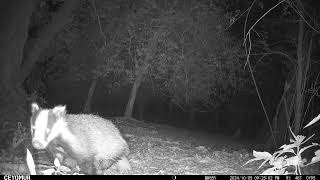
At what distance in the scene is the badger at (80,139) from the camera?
3855 millimetres

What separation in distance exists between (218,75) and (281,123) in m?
3.76

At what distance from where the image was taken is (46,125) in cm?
384

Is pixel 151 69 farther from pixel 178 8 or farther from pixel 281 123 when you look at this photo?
pixel 281 123

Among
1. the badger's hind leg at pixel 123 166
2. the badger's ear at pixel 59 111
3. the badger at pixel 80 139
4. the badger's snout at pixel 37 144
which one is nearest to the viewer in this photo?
the badger's snout at pixel 37 144

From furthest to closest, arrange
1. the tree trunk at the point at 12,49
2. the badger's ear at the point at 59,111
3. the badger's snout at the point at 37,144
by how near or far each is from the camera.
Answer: the tree trunk at the point at 12,49, the badger's ear at the point at 59,111, the badger's snout at the point at 37,144

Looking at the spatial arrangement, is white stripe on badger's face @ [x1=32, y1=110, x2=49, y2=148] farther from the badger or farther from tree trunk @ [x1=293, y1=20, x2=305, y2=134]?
tree trunk @ [x1=293, y1=20, x2=305, y2=134]

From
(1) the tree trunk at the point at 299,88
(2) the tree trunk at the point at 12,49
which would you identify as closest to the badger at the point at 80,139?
(2) the tree trunk at the point at 12,49

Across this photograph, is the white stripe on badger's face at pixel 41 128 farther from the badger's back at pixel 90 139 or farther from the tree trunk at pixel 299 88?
the tree trunk at pixel 299 88

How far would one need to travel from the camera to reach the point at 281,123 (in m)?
11.5

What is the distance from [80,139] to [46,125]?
0.41 meters

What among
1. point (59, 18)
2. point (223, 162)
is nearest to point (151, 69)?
point (59, 18)

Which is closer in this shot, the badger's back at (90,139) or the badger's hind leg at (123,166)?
the badger's back at (90,139)

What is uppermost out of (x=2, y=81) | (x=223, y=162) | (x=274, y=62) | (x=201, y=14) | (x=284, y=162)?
(x=201, y=14)

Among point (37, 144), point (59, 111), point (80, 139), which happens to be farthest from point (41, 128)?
point (80, 139)
